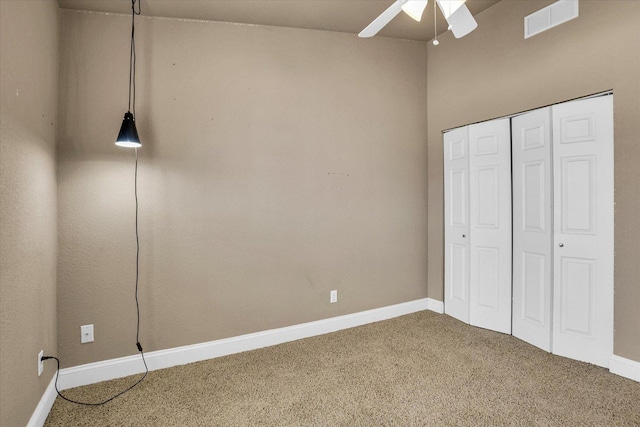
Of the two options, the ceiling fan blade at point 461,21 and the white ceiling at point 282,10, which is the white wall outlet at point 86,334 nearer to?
the white ceiling at point 282,10

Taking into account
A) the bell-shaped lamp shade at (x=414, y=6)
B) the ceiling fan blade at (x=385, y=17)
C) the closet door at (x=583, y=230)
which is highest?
the bell-shaped lamp shade at (x=414, y=6)

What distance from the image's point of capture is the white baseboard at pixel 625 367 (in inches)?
84.7

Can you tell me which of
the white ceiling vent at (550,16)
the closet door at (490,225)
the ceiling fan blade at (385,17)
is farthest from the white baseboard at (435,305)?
the ceiling fan blade at (385,17)

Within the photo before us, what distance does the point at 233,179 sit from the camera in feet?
8.96

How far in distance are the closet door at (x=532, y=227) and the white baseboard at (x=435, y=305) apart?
74 cm

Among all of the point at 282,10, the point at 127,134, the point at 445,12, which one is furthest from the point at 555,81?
the point at 127,134

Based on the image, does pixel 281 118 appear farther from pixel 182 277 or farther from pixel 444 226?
pixel 444 226

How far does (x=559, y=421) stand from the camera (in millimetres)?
1804

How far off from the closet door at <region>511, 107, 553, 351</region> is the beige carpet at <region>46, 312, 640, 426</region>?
237mm

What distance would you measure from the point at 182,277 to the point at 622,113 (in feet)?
10.8

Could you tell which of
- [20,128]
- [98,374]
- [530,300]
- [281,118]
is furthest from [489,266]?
[20,128]

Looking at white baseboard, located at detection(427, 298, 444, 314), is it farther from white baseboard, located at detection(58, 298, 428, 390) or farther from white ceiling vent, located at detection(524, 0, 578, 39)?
white ceiling vent, located at detection(524, 0, 578, 39)

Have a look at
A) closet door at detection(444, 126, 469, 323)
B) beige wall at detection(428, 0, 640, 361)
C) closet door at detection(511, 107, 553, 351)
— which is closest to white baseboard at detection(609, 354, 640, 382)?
beige wall at detection(428, 0, 640, 361)

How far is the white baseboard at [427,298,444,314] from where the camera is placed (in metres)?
3.50
